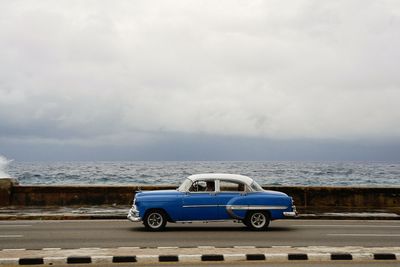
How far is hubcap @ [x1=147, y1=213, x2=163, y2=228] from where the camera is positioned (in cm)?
1505

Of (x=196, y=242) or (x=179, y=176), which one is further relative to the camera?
(x=179, y=176)

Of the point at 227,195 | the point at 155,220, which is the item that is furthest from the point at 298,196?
the point at 155,220

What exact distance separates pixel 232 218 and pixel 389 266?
6.31 metres

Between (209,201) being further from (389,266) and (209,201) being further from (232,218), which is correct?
(389,266)

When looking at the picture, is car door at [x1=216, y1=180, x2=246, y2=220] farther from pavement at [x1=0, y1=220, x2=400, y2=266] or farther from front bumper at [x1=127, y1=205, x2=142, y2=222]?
front bumper at [x1=127, y1=205, x2=142, y2=222]

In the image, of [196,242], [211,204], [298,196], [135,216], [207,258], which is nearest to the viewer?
[207,258]

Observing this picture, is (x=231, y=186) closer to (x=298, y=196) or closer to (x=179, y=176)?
(x=298, y=196)

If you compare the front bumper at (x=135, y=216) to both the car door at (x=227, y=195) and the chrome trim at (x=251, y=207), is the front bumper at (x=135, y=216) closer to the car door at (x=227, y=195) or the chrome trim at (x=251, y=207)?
the car door at (x=227, y=195)

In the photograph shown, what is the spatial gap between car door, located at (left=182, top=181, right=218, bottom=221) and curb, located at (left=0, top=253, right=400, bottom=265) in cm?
511

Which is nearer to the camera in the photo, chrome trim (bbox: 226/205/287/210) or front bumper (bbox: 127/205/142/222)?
front bumper (bbox: 127/205/142/222)

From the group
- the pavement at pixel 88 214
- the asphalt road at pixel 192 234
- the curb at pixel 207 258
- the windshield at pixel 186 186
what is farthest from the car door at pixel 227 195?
the curb at pixel 207 258

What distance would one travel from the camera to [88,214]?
1891 cm

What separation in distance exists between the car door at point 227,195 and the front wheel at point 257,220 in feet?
0.76

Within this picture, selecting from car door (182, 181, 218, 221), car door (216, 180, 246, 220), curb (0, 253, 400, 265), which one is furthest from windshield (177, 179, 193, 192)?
curb (0, 253, 400, 265)
